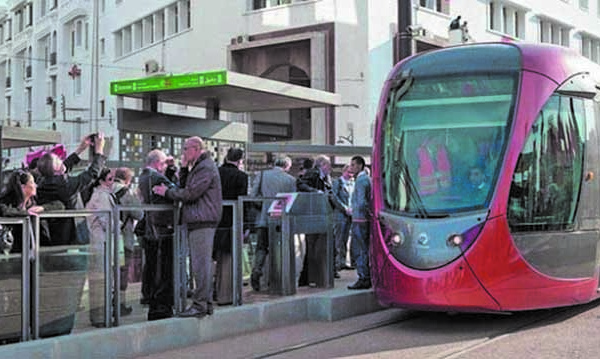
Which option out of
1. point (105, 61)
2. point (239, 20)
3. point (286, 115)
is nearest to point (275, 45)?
point (239, 20)

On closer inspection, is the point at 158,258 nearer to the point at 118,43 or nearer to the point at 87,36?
the point at 118,43

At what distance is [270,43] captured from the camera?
32.7 metres

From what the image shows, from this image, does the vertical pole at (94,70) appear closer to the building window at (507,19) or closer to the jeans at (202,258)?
Answer: the building window at (507,19)

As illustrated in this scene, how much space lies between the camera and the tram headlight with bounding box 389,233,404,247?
870 cm

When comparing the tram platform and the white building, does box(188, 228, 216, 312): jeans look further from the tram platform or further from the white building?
the white building

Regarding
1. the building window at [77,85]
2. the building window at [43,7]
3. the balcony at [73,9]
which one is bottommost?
the building window at [77,85]

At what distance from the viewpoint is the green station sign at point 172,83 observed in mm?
12406

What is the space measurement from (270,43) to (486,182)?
986 inches

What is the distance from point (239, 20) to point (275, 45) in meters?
2.36

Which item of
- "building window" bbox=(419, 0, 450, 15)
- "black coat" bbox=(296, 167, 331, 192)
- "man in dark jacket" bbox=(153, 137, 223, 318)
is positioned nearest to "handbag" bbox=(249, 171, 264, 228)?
"man in dark jacket" bbox=(153, 137, 223, 318)

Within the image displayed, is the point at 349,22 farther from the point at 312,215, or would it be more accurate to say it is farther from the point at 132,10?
the point at 312,215

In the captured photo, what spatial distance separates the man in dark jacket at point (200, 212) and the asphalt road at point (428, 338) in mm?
513

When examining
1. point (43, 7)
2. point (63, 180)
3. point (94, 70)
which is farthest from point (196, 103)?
point (43, 7)

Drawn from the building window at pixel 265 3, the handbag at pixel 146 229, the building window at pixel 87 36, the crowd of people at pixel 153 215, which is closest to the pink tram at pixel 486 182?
the crowd of people at pixel 153 215
